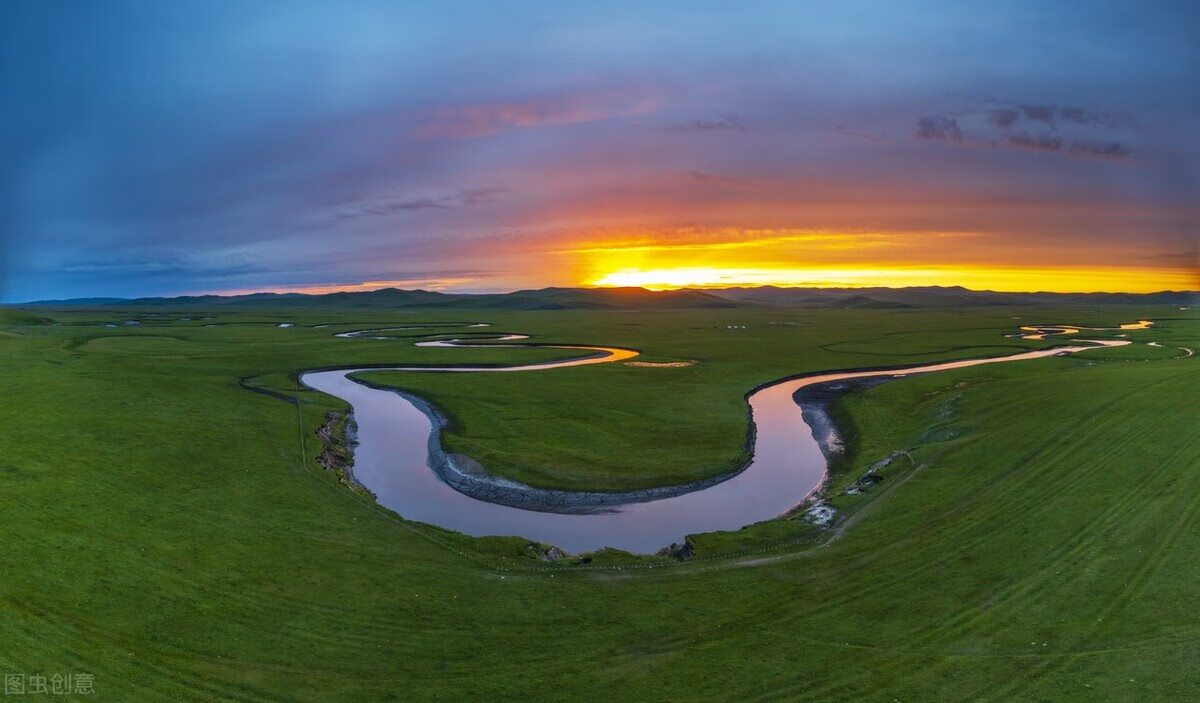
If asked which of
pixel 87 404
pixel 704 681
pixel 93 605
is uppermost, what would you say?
pixel 87 404

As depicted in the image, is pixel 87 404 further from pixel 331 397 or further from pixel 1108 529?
pixel 1108 529

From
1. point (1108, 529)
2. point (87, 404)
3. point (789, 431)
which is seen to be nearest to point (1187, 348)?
point (789, 431)

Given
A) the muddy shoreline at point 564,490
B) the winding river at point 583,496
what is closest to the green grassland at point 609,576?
the muddy shoreline at point 564,490

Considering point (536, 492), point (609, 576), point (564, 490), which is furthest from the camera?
point (564, 490)

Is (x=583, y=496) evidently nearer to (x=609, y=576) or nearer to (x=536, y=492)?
(x=536, y=492)

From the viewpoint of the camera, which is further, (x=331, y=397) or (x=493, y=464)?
(x=331, y=397)

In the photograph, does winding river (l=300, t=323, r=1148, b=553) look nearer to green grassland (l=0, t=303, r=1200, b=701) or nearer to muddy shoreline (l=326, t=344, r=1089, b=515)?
muddy shoreline (l=326, t=344, r=1089, b=515)

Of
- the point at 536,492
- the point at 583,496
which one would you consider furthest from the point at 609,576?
the point at 536,492
